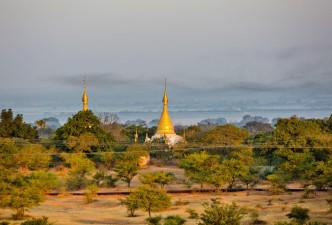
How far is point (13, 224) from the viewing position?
973 inches

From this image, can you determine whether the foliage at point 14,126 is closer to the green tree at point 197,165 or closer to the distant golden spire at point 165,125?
the distant golden spire at point 165,125

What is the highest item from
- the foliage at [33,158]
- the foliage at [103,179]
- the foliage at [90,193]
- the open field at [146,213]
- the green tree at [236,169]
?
the foliage at [33,158]

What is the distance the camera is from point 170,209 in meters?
29.6

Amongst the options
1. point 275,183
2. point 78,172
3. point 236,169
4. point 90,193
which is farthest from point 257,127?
point 90,193

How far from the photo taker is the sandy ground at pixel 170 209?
87.0 feet

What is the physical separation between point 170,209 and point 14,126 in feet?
107

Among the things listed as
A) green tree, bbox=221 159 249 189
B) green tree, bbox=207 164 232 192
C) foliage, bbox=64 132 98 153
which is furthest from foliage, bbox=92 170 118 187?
foliage, bbox=64 132 98 153

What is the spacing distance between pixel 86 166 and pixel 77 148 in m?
7.90

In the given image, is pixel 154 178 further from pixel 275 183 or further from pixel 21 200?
pixel 21 200

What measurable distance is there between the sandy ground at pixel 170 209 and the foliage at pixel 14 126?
22570 millimetres

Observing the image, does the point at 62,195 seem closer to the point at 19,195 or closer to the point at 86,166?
the point at 86,166

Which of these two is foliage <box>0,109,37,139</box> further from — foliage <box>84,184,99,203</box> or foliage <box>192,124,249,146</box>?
foliage <box>84,184,99,203</box>

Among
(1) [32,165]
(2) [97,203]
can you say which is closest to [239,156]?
(2) [97,203]

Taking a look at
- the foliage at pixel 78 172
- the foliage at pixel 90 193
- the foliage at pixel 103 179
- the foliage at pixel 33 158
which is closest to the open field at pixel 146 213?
the foliage at pixel 90 193
